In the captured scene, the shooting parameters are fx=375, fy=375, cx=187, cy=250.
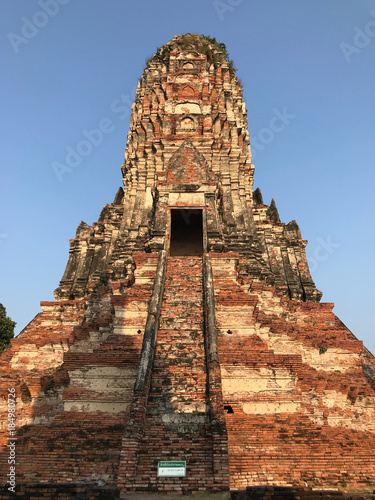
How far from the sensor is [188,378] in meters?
7.20

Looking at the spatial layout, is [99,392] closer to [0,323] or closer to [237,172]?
[237,172]

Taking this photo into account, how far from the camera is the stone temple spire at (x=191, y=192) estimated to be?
14.1m

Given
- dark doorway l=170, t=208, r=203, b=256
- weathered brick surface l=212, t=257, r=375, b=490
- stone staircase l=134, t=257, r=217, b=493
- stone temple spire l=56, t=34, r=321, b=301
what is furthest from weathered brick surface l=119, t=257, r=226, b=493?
dark doorway l=170, t=208, r=203, b=256

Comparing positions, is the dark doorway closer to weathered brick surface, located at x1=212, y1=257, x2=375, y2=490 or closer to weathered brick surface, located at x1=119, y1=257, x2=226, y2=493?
weathered brick surface, located at x1=212, y1=257, x2=375, y2=490

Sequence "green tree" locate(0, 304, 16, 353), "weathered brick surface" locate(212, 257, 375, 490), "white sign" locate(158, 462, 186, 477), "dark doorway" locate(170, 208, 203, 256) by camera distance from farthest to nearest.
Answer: "green tree" locate(0, 304, 16, 353) → "dark doorway" locate(170, 208, 203, 256) → "weathered brick surface" locate(212, 257, 375, 490) → "white sign" locate(158, 462, 186, 477)

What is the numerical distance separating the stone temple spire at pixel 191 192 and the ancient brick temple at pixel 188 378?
115 millimetres

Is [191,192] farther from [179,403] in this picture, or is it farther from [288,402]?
[179,403]

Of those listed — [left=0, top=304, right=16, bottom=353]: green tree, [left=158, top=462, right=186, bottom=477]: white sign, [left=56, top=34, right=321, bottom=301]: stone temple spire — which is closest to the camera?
[left=158, top=462, right=186, bottom=477]: white sign

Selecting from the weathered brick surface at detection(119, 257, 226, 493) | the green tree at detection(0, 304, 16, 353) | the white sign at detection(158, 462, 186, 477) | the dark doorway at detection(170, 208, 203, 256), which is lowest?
the white sign at detection(158, 462, 186, 477)

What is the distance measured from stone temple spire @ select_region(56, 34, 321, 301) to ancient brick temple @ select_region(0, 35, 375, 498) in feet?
0.38

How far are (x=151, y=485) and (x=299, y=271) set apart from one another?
14948 millimetres

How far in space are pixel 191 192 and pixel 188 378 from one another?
8312 millimetres

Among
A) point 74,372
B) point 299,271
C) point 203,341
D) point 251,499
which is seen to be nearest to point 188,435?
point 251,499

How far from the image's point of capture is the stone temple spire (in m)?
14.1
